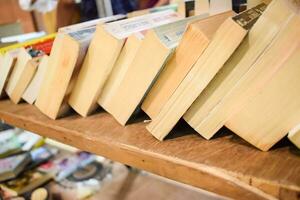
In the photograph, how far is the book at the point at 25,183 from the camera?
1096 mm

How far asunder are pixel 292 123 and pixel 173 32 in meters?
0.25

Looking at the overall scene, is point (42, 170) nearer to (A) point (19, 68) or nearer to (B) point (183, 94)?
(A) point (19, 68)

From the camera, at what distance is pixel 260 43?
0.41 meters

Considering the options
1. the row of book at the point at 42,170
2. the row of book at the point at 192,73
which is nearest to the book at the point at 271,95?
the row of book at the point at 192,73

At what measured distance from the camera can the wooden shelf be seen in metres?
0.37

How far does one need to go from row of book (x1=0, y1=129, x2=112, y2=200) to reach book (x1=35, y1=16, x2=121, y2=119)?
530 millimetres

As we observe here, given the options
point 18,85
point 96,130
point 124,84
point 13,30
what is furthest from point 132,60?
point 13,30

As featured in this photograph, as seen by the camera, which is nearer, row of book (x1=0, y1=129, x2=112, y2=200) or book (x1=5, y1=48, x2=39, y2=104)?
book (x1=5, y1=48, x2=39, y2=104)

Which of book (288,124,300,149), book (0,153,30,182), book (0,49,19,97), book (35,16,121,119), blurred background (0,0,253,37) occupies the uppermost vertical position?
book (288,124,300,149)

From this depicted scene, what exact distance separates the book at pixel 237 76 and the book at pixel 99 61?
0.68 ft

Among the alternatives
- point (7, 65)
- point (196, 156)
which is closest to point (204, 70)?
point (196, 156)

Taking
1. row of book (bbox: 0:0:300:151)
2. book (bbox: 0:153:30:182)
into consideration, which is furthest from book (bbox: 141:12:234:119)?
book (bbox: 0:153:30:182)

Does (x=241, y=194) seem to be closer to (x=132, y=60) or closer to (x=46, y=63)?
(x=132, y=60)

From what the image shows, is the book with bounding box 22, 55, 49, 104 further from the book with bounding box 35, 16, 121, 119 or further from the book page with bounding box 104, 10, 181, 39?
the book page with bounding box 104, 10, 181, 39
